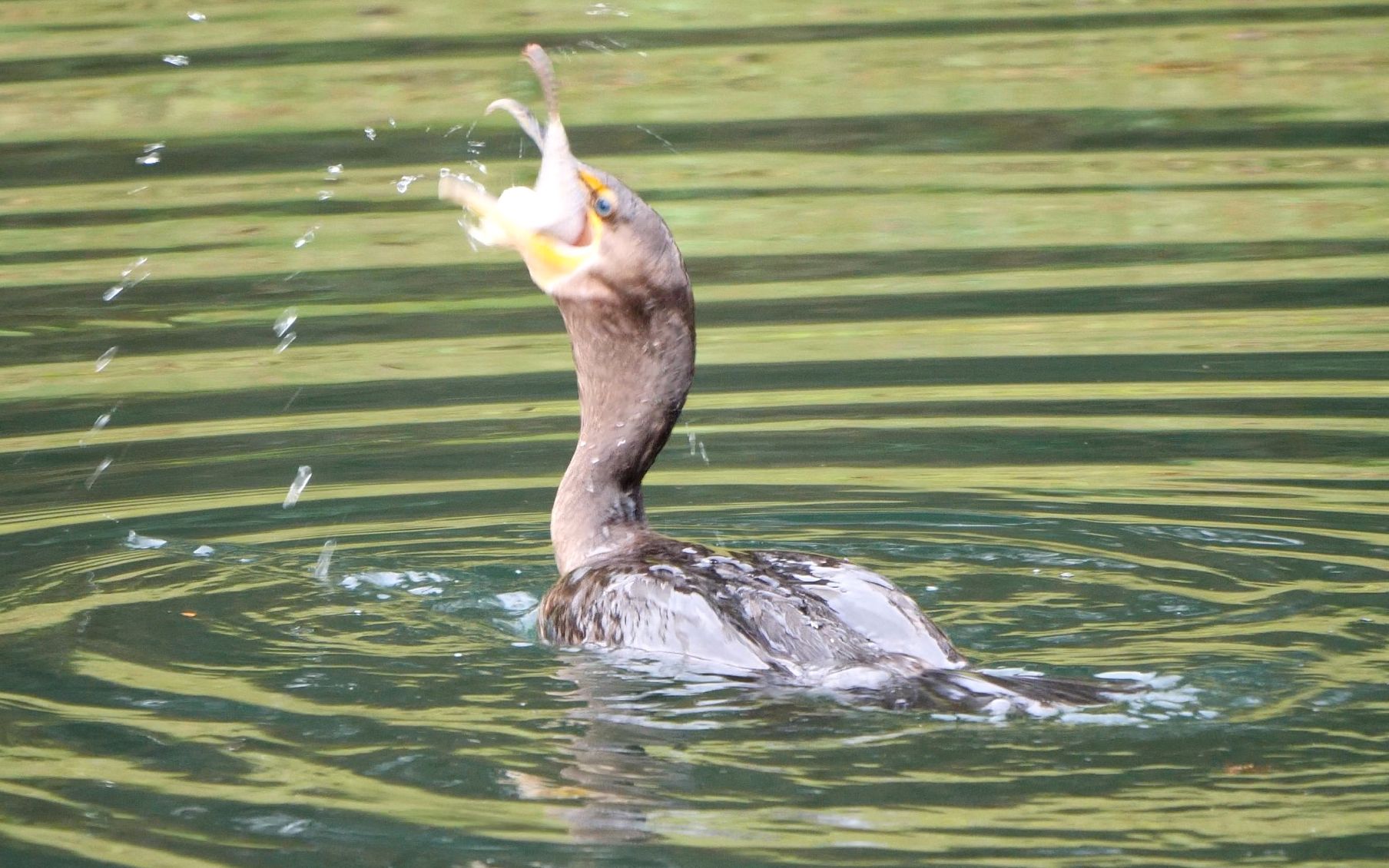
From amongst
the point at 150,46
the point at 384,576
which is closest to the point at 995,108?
the point at 150,46

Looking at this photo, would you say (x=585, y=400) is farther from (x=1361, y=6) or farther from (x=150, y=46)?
(x=1361, y=6)

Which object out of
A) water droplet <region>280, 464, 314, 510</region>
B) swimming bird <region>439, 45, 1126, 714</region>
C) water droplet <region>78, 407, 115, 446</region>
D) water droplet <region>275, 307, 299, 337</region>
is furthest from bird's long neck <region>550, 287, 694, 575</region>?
water droplet <region>275, 307, 299, 337</region>

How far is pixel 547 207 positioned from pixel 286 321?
2.62 metres

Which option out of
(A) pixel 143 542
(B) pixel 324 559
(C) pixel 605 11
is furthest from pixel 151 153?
(B) pixel 324 559

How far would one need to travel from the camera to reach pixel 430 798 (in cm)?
414

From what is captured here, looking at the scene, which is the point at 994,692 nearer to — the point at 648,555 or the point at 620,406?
the point at 648,555

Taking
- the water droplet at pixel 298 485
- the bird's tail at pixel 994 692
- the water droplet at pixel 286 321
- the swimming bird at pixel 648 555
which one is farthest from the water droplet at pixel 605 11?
the bird's tail at pixel 994 692

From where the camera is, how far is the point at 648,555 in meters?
5.27

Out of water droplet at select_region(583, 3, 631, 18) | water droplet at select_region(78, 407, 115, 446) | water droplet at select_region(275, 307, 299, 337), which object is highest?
water droplet at select_region(583, 3, 631, 18)

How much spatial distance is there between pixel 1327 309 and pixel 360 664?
14.0ft

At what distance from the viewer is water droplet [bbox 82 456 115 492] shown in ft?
22.2

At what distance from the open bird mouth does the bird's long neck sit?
0.46 feet

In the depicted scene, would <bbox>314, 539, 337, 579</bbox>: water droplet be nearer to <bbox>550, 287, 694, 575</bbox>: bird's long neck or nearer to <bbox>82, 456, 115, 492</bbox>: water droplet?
<bbox>550, 287, 694, 575</bbox>: bird's long neck

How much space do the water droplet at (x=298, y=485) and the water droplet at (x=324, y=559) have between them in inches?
15.9
